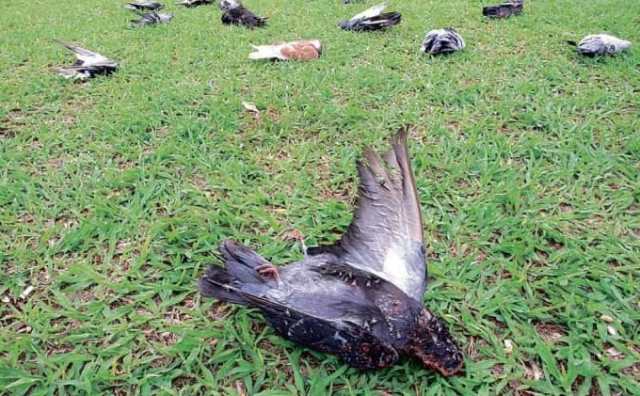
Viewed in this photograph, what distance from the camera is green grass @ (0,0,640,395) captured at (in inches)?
64.6

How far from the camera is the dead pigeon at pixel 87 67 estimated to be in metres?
3.93

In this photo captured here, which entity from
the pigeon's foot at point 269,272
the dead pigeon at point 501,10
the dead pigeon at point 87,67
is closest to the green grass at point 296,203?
the dead pigeon at point 87,67

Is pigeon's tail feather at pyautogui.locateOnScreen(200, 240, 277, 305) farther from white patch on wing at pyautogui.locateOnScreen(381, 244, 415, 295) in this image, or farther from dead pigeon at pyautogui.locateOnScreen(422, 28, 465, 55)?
dead pigeon at pyautogui.locateOnScreen(422, 28, 465, 55)

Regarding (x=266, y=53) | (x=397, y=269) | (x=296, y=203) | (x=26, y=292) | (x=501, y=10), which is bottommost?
(x=26, y=292)

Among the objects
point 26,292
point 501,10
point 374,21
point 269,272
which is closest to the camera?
point 269,272

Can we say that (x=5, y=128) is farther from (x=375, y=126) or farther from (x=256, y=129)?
(x=375, y=126)

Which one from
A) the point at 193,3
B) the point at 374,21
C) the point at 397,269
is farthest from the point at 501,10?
the point at 397,269

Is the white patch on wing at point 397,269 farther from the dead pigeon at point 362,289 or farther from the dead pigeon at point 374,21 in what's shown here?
the dead pigeon at point 374,21

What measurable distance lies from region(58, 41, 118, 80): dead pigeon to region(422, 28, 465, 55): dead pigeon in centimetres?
290

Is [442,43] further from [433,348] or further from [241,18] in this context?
[433,348]

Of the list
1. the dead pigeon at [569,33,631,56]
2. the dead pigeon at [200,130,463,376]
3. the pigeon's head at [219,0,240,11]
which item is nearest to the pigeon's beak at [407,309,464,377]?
the dead pigeon at [200,130,463,376]

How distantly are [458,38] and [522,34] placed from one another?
1.02 m

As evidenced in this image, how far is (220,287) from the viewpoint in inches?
63.8

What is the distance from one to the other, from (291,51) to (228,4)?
87.1 inches
